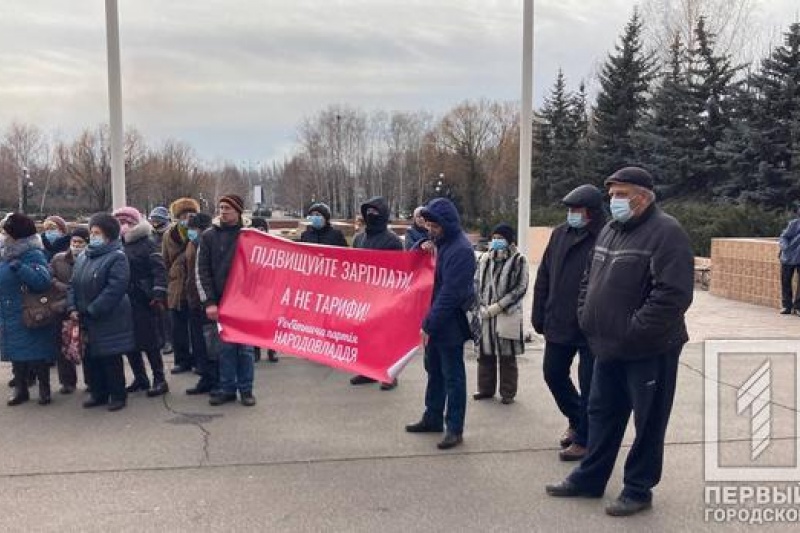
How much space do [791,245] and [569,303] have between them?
9155 mm

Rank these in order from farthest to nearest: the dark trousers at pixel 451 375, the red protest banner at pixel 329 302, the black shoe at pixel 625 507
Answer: the red protest banner at pixel 329 302 < the dark trousers at pixel 451 375 < the black shoe at pixel 625 507

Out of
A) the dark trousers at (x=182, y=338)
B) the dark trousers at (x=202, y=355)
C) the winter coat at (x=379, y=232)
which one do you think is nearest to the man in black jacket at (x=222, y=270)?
the dark trousers at (x=202, y=355)

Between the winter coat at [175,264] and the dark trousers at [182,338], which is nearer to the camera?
the winter coat at [175,264]

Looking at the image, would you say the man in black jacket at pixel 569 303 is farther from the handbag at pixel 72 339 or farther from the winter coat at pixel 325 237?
the handbag at pixel 72 339

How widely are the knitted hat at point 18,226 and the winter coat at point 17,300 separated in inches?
2.1

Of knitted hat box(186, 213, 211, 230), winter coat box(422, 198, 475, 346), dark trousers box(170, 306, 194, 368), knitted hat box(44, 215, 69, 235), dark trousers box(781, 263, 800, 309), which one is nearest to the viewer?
winter coat box(422, 198, 475, 346)

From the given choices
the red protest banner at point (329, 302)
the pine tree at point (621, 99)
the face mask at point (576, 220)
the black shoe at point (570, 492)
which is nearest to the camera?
the black shoe at point (570, 492)

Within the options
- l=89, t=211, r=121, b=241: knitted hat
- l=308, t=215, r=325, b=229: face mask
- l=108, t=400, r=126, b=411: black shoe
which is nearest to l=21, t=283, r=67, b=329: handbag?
l=89, t=211, r=121, b=241: knitted hat

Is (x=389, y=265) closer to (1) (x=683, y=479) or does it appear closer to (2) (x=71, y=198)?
(1) (x=683, y=479)

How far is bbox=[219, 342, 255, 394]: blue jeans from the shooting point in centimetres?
683

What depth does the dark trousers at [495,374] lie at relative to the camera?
6902 mm

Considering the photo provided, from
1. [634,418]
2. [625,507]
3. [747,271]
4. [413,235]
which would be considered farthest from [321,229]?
[747,271]

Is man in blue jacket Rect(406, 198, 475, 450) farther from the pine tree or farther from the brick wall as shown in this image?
Answer: the pine tree

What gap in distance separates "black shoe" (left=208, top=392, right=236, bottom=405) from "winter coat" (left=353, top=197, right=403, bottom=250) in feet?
6.79
